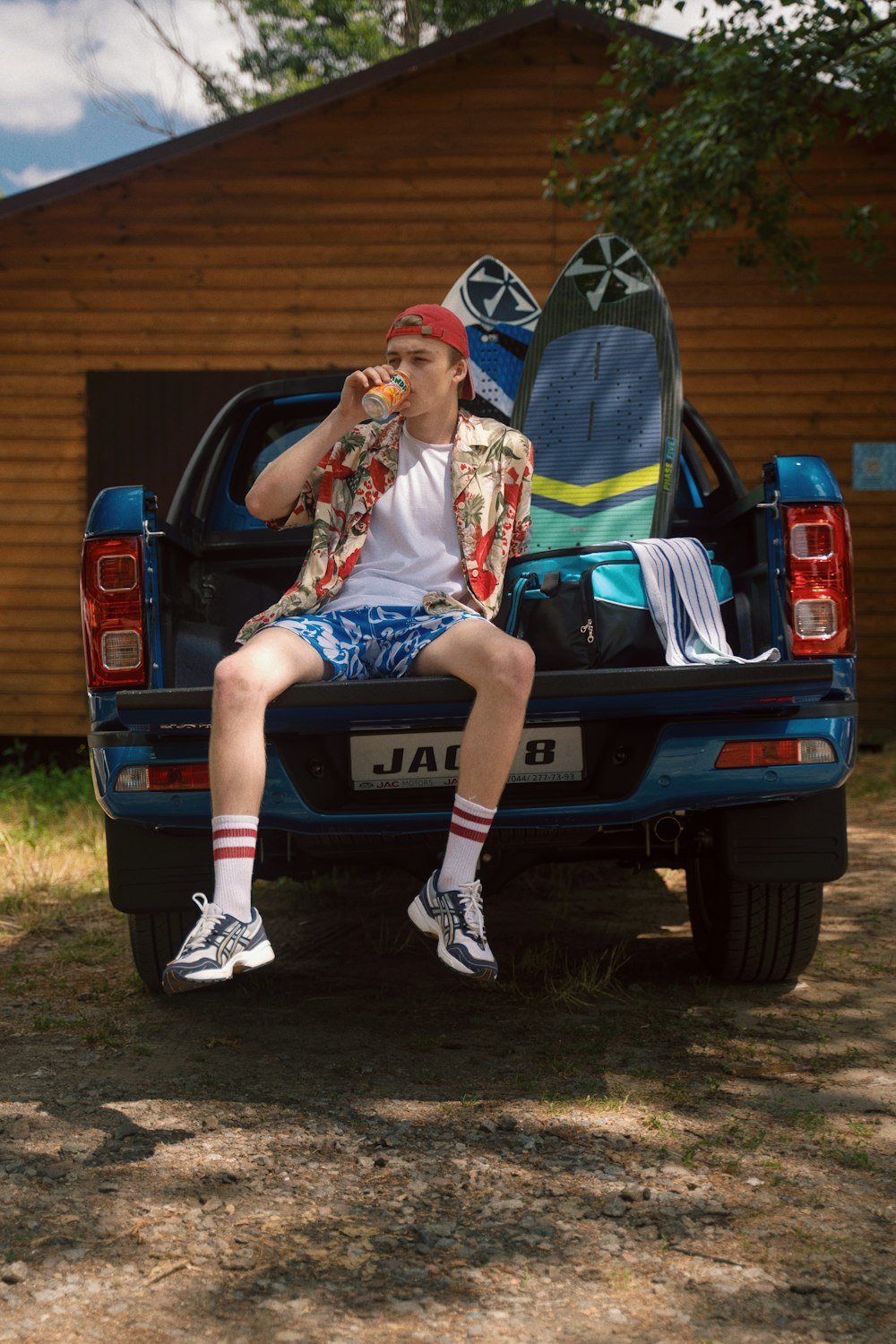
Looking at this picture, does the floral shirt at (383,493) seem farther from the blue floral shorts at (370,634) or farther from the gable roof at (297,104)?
the gable roof at (297,104)

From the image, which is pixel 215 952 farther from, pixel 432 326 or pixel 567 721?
pixel 432 326

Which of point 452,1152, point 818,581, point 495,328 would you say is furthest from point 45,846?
point 818,581

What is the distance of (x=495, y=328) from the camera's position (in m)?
5.54

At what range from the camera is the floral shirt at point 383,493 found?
3.39 m

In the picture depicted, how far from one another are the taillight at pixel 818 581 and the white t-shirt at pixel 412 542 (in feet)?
2.73

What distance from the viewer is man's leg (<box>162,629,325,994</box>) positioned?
2.67 m

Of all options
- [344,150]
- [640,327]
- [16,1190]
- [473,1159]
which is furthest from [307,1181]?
[344,150]

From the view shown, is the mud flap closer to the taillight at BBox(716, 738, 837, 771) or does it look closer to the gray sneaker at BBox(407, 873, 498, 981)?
the taillight at BBox(716, 738, 837, 771)

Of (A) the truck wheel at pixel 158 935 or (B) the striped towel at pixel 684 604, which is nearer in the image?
(B) the striped towel at pixel 684 604

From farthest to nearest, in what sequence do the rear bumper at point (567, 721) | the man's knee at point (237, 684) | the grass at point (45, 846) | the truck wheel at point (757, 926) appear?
the grass at point (45, 846) < the truck wheel at point (757, 926) < the rear bumper at point (567, 721) < the man's knee at point (237, 684)

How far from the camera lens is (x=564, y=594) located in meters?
3.36

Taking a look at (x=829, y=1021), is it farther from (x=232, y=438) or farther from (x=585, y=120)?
(x=585, y=120)

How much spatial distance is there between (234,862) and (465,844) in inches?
20.7

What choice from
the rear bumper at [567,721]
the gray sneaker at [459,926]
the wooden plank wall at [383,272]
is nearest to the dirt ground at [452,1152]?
the gray sneaker at [459,926]
